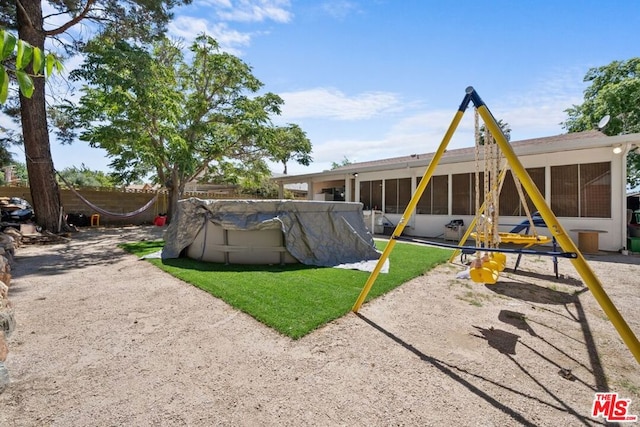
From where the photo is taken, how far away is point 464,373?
6.64ft

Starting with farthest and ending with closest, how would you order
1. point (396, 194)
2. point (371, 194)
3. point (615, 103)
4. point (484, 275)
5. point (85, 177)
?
point (85, 177) → point (615, 103) → point (371, 194) → point (396, 194) → point (484, 275)

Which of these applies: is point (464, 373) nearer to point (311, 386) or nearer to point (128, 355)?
point (311, 386)

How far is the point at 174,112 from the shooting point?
31.7 ft

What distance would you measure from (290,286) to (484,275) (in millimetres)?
2329

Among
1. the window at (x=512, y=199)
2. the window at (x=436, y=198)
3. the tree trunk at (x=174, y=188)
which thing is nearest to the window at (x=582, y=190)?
the window at (x=512, y=199)

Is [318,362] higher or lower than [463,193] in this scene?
lower

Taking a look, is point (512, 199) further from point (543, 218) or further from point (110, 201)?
point (110, 201)

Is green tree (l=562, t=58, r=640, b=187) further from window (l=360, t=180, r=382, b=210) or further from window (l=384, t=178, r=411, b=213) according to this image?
window (l=360, t=180, r=382, b=210)

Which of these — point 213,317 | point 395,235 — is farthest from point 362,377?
point 213,317

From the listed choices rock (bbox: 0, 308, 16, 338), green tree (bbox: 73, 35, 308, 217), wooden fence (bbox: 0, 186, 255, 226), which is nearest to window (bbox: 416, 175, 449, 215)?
green tree (bbox: 73, 35, 308, 217)

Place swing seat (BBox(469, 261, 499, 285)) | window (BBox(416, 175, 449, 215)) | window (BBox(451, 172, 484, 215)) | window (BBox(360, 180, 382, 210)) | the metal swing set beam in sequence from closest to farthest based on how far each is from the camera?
the metal swing set beam, swing seat (BBox(469, 261, 499, 285)), window (BBox(451, 172, 484, 215)), window (BBox(416, 175, 449, 215)), window (BBox(360, 180, 382, 210))

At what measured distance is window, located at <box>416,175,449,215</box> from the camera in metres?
9.91

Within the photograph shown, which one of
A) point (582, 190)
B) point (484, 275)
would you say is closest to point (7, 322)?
point (484, 275)

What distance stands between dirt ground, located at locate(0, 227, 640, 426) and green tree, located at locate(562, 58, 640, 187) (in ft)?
46.9
